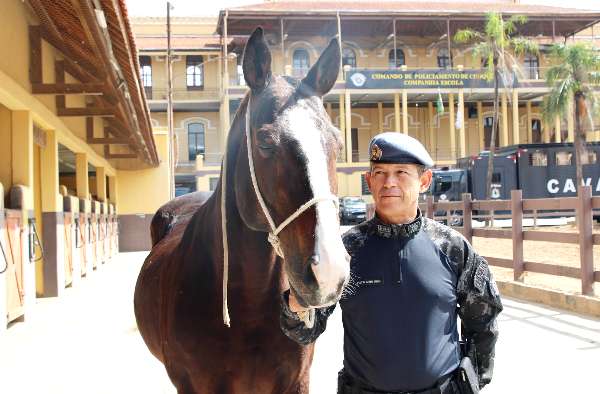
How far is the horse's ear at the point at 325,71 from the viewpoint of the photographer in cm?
220

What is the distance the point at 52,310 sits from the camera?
8172 mm

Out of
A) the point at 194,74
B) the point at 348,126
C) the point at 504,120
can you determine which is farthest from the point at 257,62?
the point at 194,74

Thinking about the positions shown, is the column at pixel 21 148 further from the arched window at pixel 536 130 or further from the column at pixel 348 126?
the arched window at pixel 536 130

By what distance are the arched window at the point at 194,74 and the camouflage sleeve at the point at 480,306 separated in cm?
3715

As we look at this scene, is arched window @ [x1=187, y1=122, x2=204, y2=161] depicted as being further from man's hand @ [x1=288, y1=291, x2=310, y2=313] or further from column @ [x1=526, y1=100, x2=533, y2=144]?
man's hand @ [x1=288, y1=291, x2=310, y2=313]

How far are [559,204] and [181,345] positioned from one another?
6.49 m

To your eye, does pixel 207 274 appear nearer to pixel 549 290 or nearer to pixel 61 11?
pixel 61 11

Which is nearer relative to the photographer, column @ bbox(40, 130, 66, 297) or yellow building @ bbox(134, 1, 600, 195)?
column @ bbox(40, 130, 66, 297)

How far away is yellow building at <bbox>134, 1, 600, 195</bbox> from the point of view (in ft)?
111

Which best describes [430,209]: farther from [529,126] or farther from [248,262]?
[529,126]

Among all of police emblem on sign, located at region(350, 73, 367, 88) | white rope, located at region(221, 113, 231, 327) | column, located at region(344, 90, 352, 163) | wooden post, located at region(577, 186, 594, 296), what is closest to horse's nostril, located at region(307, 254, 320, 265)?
white rope, located at region(221, 113, 231, 327)

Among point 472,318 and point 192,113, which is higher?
point 192,113

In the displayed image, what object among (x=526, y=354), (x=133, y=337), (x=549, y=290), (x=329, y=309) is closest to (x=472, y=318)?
(x=329, y=309)

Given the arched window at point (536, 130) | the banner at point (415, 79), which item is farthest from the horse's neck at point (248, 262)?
the arched window at point (536, 130)
